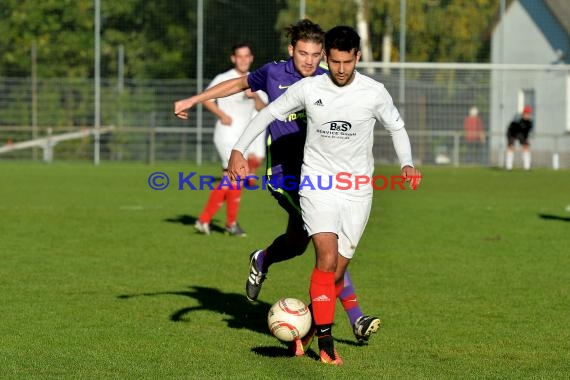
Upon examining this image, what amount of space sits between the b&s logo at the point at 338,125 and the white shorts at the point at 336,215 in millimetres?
387

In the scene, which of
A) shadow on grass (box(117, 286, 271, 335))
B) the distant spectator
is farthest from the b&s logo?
the distant spectator

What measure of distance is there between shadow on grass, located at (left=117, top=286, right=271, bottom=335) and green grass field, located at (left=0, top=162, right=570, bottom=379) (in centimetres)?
2

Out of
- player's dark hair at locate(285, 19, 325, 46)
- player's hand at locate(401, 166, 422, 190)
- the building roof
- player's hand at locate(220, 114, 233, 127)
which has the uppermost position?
the building roof

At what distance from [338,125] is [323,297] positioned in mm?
1048

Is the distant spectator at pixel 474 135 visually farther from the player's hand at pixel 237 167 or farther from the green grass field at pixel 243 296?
the player's hand at pixel 237 167

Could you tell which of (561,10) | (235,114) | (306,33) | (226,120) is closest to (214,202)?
(226,120)

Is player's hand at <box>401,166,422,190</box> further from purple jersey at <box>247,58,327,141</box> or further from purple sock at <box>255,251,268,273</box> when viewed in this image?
purple sock at <box>255,251,268,273</box>

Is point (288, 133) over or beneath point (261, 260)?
over

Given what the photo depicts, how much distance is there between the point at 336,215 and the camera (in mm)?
7102

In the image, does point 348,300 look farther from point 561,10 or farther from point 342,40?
point 561,10

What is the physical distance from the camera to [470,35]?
39.4 metres

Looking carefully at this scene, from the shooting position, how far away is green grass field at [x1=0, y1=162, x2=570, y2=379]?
700cm

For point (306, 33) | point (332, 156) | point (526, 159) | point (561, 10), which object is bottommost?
point (526, 159)

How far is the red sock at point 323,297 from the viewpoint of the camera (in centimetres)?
712
